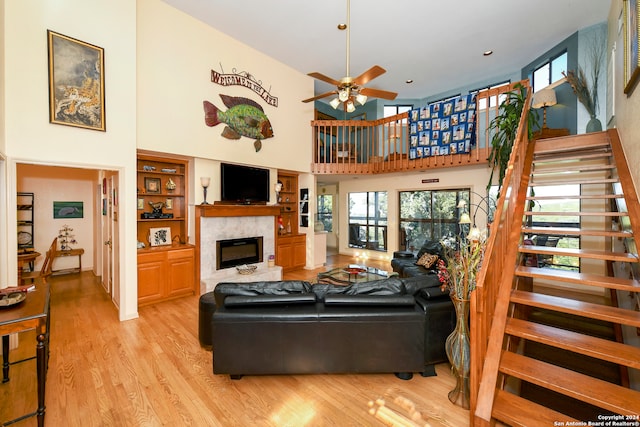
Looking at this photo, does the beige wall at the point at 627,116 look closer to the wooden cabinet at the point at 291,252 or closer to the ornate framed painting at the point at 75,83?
the wooden cabinet at the point at 291,252

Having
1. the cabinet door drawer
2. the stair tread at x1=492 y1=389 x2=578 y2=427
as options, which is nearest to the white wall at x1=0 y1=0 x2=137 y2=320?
the cabinet door drawer

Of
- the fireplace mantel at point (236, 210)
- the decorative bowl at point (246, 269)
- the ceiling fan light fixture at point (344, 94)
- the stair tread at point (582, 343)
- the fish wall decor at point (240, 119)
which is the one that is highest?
the fish wall decor at point (240, 119)

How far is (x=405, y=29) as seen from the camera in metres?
4.90

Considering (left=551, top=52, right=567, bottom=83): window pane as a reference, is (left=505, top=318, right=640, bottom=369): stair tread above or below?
below

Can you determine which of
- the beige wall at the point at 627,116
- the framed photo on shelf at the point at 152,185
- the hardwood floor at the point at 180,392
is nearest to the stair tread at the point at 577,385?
the hardwood floor at the point at 180,392

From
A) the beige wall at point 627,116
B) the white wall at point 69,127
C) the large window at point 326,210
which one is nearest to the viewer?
the beige wall at point 627,116

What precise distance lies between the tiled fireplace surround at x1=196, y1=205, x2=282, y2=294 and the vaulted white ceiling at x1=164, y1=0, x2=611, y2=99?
332 cm

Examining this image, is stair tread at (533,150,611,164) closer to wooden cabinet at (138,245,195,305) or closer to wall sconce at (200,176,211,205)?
wall sconce at (200,176,211,205)

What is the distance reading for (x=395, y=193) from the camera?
24.2ft

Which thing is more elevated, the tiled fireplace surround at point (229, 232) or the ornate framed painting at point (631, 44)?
the ornate framed painting at point (631, 44)

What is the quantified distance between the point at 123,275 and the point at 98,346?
3.33ft

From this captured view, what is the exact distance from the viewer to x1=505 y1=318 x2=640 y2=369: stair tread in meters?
1.65

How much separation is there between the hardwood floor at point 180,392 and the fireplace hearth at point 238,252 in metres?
1.97

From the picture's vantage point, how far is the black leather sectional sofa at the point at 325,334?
7.53 feet
